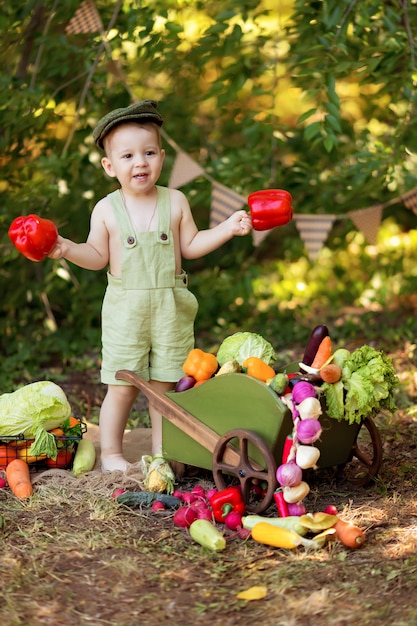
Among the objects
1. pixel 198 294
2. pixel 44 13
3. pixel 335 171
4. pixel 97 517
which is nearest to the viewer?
pixel 97 517

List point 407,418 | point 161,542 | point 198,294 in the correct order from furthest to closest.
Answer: point 198,294 < point 407,418 < point 161,542

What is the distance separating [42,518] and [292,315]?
3474 mm

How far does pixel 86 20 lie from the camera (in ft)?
15.6

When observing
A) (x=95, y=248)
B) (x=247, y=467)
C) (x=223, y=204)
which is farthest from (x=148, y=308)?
(x=223, y=204)

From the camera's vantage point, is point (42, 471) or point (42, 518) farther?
point (42, 471)

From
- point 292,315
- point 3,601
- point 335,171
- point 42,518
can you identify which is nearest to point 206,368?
point 42,518

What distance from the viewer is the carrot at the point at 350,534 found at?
2758 millimetres

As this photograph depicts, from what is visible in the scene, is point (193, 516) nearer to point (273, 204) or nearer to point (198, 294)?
point (273, 204)

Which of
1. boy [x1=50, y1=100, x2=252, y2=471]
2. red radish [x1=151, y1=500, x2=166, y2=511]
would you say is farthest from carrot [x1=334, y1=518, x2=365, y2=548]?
boy [x1=50, y1=100, x2=252, y2=471]

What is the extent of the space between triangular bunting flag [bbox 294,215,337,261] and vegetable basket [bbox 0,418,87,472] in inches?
63.5

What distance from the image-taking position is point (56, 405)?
3592 millimetres

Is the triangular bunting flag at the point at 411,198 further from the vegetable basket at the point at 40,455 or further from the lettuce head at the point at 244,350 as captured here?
the vegetable basket at the point at 40,455

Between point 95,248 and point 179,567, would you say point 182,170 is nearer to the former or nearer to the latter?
point 95,248

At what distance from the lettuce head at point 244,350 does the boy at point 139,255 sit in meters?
0.27
